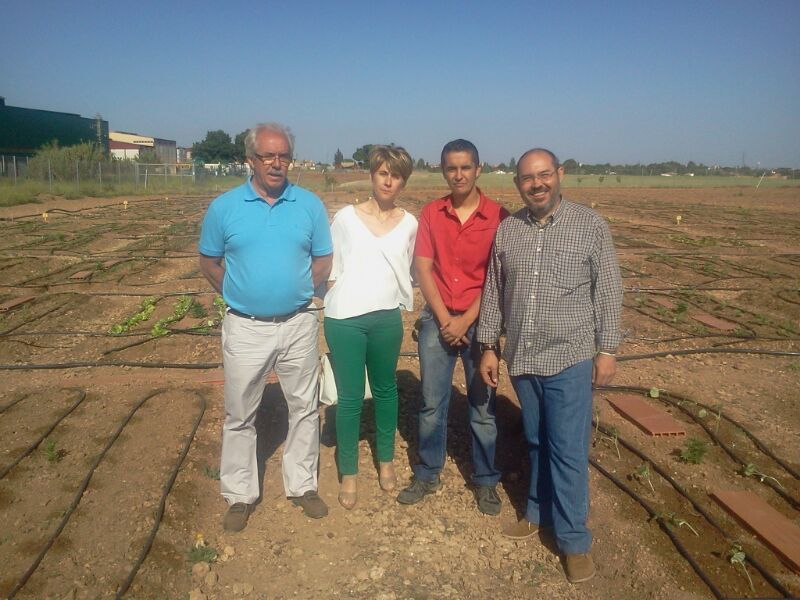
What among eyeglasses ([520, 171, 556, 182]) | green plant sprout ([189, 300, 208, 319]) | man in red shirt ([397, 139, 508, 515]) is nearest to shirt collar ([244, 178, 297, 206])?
man in red shirt ([397, 139, 508, 515])

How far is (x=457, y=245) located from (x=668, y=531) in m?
1.77

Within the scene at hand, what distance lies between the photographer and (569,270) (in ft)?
8.34

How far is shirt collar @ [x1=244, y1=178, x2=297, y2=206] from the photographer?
276 centimetres

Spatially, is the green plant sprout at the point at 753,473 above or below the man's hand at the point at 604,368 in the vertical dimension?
below

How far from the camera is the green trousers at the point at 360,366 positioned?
2.99m

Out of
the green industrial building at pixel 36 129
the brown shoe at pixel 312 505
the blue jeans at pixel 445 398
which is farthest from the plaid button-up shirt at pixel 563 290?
Answer: the green industrial building at pixel 36 129

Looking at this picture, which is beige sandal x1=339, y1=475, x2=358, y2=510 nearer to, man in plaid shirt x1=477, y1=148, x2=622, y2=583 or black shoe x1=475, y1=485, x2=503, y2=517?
black shoe x1=475, y1=485, x2=503, y2=517

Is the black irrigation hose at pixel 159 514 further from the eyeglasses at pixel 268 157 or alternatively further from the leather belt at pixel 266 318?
the eyeglasses at pixel 268 157

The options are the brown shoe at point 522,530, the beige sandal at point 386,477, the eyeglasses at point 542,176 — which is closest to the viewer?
the eyeglasses at point 542,176

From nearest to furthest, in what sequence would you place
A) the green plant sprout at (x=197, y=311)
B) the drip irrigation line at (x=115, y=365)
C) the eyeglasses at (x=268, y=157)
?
1. the eyeglasses at (x=268, y=157)
2. the drip irrigation line at (x=115, y=365)
3. the green plant sprout at (x=197, y=311)

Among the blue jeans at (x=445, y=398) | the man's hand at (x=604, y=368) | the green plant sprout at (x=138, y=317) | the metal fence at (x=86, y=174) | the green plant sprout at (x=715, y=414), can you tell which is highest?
the metal fence at (x=86, y=174)

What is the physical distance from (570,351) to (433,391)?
0.81 metres

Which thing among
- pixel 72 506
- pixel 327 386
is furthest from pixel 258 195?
pixel 72 506

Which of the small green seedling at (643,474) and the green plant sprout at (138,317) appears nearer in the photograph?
the small green seedling at (643,474)
